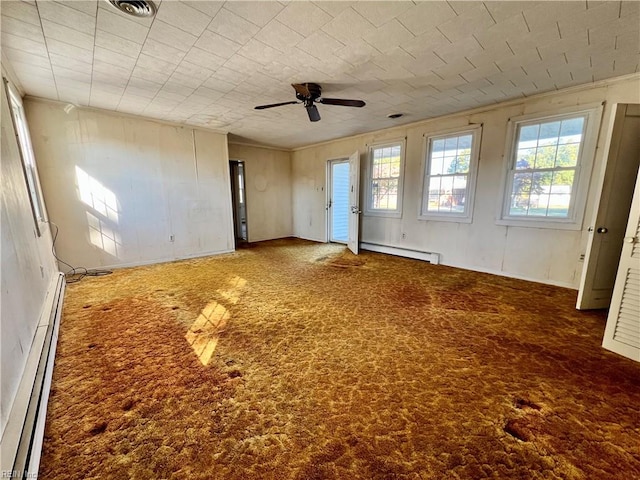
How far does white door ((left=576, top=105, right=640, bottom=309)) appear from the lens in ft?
7.97

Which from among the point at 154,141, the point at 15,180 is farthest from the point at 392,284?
the point at 154,141

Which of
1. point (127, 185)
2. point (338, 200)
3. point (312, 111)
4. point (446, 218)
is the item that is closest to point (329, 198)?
point (338, 200)

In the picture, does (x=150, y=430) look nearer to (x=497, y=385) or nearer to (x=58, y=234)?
(x=497, y=385)

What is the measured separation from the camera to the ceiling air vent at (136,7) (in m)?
1.71

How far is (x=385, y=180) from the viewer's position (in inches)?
208

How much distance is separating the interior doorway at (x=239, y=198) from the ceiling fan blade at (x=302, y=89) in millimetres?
3918

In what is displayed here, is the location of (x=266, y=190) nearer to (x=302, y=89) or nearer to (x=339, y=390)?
(x=302, y=89)

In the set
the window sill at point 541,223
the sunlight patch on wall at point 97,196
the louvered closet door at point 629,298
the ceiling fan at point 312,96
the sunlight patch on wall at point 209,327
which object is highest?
the ceiling fan at point 312,96

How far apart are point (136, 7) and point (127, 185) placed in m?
3.27

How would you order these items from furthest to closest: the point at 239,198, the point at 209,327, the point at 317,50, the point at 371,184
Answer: the point at 239,198 < the point at 371,184 < the point at 209,327 < the point at 317,50

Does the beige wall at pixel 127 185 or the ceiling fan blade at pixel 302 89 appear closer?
the ceiling fan blade at pixel 302 89

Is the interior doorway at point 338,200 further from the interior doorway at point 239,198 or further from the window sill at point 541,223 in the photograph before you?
the window sill at point 541,223

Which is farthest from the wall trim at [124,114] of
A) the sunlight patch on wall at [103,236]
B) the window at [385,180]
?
the window at [385,180]

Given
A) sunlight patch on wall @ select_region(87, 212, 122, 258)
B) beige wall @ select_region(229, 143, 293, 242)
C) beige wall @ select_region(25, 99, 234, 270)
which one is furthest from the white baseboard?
sunlight patch on wall @ select_region(87, 212, 122, 258)
